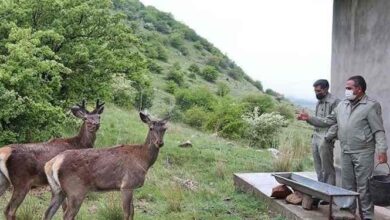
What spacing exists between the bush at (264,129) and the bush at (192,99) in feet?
25.0

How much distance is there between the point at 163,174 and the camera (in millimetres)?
12148

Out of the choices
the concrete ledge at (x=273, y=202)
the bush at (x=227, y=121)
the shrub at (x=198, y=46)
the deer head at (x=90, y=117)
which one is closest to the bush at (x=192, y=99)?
the bush at (x=227, y=121)

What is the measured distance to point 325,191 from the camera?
716 centimetres

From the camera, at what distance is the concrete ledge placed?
25.5 ft

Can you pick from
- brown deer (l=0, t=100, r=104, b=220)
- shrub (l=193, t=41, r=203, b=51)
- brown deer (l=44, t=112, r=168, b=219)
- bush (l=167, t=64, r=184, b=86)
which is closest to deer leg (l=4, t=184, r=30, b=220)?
brown deer (l=0, t=100, r=104, b=220)

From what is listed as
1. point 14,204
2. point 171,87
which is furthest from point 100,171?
point 171,87

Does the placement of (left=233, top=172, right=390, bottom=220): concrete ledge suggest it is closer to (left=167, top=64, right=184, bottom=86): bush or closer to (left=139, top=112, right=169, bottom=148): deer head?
(left=139, top=112, right=169, bottom=148): deer head

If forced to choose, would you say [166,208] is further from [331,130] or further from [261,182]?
[331,130]

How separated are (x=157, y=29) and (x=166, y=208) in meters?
41.2

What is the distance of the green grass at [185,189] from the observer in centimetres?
870

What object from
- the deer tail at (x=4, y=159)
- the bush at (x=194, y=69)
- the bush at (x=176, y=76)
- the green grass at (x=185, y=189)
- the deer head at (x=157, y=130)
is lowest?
the green grass at (x=185, y=189)

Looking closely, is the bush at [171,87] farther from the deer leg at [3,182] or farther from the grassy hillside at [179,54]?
the deer leg at [3,182]

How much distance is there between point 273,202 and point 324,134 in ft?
4.58

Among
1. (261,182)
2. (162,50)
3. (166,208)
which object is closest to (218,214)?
(166,208)
